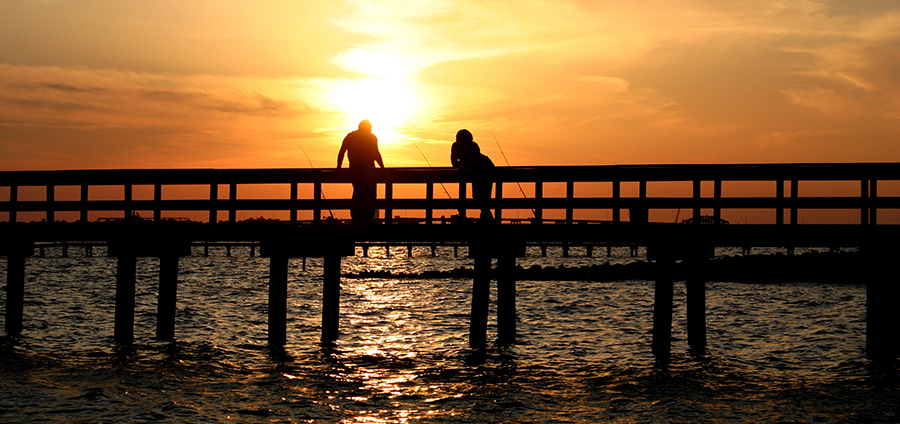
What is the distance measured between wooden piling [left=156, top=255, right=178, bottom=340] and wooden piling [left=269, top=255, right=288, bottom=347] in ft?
7.48

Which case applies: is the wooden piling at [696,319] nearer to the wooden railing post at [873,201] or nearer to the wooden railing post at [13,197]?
the wooden railing post at [873,201]

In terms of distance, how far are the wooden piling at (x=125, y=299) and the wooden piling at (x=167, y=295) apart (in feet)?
1.91

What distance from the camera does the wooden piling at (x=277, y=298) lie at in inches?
603

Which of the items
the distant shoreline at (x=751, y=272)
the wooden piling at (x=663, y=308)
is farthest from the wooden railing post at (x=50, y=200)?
the distant shoreline at (x=751, y=272)

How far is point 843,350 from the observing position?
53.4 ft

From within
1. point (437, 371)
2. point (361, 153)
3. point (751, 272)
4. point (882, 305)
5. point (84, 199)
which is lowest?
point (437, 371)

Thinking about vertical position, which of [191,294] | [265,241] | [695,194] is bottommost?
[191,294]

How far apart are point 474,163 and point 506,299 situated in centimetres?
501

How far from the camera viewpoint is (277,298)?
51.2 feet

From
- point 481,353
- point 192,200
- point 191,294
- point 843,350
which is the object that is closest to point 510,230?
point 481,353

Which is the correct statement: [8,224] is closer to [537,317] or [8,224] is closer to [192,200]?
[192,200]

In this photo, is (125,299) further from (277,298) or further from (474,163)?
(474,163)

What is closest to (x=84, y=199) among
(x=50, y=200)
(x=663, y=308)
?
(x=50, y=200)

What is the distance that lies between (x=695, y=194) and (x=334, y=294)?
7.84 meters
